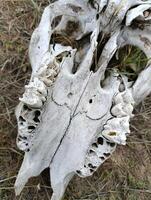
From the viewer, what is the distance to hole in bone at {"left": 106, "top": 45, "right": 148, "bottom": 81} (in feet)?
9.05

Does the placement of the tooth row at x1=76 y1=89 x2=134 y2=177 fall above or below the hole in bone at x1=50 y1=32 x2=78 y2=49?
below

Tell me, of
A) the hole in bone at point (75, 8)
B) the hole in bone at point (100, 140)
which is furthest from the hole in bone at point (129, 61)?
the hole in bone at point (100, 140)

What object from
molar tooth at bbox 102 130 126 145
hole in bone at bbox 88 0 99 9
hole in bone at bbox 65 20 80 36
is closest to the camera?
molar tooth at bbox 102 130 126 145

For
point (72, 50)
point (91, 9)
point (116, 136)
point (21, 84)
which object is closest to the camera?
point (116, 136)

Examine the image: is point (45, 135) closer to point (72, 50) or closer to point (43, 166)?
point (43, 166)

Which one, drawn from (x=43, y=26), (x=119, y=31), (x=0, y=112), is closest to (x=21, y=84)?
(x=0, y=112)

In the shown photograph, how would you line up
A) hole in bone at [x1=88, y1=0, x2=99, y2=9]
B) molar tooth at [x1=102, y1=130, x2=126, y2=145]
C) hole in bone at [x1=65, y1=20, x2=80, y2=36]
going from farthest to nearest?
hole in bone at [x1=65, y1=20, x2=80, y2=36]
hole in bone at [x1=88, y1=0, x2=99, y2=9]
molar tooth at [x1=102, y1=130, x2=126, y2=145]

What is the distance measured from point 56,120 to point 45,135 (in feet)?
0.27

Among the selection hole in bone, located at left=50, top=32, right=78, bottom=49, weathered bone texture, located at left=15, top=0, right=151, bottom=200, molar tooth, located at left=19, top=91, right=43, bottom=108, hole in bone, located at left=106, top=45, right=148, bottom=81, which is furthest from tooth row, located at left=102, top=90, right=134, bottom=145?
hole in bone, located at left=50, top=32, right=78, bottom=49

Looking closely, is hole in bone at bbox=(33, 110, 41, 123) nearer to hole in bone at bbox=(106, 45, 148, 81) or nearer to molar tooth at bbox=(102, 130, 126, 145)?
molar tooth at bbox=(102, 130, 126, 145)

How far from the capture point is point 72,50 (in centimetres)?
260

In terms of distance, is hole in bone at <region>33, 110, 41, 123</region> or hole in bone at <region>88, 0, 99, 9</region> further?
hole in bone at <region>88, 0, 99, 9</region>

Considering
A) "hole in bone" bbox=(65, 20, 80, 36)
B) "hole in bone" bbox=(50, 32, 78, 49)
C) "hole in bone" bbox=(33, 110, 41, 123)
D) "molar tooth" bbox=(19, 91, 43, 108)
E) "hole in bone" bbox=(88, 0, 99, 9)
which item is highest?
"hole in bone" bbox=(88, 0, 99, 9)

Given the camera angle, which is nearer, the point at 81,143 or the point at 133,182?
the point at 81,143
